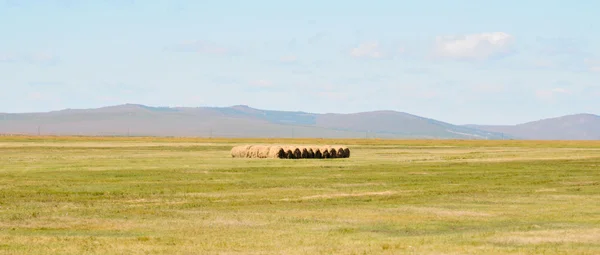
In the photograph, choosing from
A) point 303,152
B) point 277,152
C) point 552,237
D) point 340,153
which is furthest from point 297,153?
point 552,237

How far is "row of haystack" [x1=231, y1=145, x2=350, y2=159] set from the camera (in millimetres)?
69750

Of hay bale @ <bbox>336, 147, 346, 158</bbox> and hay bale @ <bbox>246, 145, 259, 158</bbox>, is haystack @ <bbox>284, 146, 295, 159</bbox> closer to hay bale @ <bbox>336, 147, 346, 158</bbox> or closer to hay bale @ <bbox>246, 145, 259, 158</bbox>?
hay bale @ <bbox>246, 145, 259, 158</bbox>

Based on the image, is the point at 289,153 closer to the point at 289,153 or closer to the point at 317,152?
the point at 289,153

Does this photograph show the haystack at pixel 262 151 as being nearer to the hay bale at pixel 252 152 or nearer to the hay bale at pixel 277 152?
the hay bale at pixel 252 152

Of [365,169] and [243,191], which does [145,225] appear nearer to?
[243,191]

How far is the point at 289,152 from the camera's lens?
69.9 m

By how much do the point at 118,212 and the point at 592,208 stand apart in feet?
45.1

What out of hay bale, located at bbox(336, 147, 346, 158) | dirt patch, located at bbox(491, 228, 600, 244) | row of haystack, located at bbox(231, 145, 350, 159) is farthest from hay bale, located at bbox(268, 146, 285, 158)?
dirt patch, located at bbox(491, 228, 600, 244)

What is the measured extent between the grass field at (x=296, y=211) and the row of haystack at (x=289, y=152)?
16494mm

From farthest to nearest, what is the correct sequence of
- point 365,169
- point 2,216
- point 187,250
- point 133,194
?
point 365,169 < point 133,194 < point 2,216 < point 187,250

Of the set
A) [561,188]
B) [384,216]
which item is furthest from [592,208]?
[561,188]

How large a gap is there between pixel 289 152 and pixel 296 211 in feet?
131

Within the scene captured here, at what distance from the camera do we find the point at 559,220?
27.2m

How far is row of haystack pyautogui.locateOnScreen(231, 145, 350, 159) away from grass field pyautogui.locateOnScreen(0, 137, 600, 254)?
16.5 metres
